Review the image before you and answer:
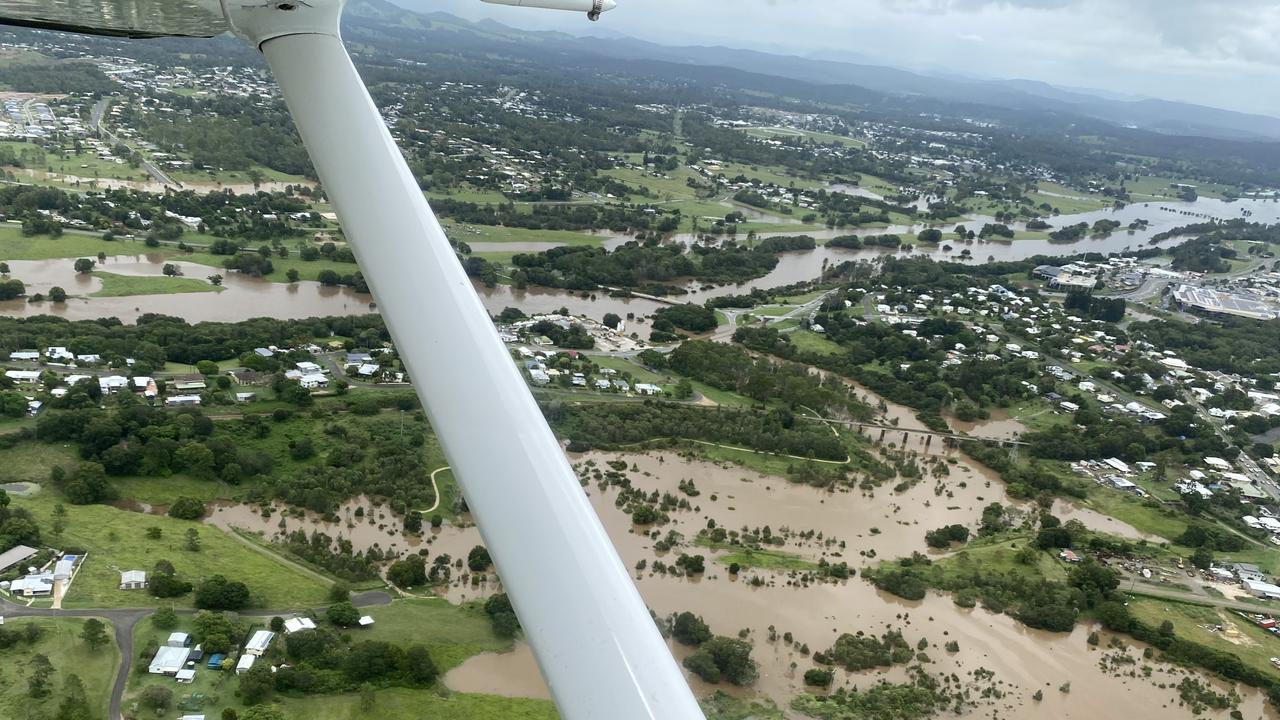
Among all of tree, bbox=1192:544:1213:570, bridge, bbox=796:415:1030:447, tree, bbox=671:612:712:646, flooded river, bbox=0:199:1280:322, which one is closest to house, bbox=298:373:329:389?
flooded river, bbox=0:199:1280:322

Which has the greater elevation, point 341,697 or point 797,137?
point 797,137

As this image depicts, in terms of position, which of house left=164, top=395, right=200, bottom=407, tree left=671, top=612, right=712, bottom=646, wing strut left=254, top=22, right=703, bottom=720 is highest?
wing strut left=254, top=22, right=703, bottom=720

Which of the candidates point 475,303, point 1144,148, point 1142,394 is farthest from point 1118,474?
point 1144,148

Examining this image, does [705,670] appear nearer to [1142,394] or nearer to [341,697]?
[341,697]

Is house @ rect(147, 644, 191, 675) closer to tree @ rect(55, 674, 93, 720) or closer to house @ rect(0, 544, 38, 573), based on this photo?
tree @ rect(55, 674, 93, 720)

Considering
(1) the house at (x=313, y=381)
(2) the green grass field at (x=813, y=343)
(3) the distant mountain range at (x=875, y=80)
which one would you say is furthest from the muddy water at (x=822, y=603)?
(3) the distant mountain range at (x=875, y=80)
